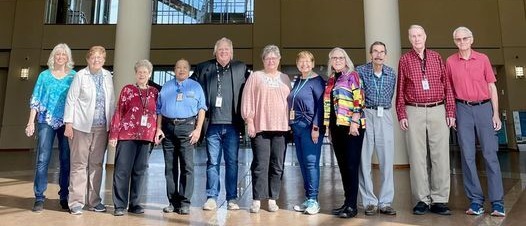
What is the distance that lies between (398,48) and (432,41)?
24.1ft

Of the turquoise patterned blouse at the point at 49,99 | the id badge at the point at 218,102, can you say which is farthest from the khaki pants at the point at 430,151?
the turquoise patterned blouse at the point at 49,99

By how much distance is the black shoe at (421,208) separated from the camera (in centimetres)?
315

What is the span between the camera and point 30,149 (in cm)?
1337

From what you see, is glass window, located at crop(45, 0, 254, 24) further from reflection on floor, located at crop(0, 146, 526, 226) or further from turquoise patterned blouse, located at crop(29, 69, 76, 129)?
turquoise patterned blouse, located at crop(29, 69, 76, 129)

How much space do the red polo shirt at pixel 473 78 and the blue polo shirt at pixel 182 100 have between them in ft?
7.66

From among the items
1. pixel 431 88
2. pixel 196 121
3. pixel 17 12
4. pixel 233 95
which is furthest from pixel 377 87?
pixel 17 12

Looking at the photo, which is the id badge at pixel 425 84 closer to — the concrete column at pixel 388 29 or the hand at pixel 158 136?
the hand at pixel 158 136

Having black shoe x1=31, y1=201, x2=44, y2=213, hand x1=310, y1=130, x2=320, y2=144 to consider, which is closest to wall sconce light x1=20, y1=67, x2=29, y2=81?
black shoe x1=31, y1=201, x2=44, y2=213

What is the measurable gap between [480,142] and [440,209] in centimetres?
69

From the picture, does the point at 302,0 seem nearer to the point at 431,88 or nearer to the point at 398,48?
the point at 398,48

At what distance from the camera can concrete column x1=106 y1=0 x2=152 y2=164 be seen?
7566 millimetres

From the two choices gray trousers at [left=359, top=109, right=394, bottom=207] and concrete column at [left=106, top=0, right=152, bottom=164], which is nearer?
gray trousers at [left=359, top=109, right=394, bottom=207]

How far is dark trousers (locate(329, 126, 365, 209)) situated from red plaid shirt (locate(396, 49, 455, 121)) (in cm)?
52

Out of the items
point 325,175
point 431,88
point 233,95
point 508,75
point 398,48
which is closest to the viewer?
point 431,88
